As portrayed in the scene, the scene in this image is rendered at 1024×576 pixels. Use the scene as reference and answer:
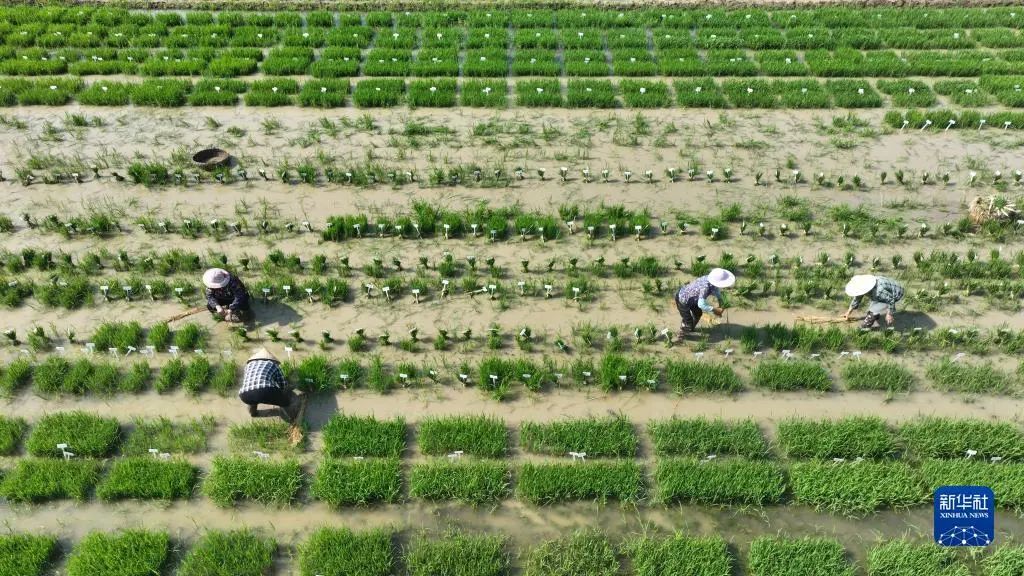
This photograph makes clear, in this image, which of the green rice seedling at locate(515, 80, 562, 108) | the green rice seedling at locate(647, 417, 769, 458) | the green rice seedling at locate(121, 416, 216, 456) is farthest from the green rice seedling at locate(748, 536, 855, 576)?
the green rice seedling at locate(515, 80, 562, 108)

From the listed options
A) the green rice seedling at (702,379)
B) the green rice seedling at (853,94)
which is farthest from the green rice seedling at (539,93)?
the green rice seedling at (702,379)

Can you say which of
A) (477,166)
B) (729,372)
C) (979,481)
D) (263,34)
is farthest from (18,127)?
(979,481)

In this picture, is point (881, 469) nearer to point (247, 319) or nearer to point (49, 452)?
point (247, 319)

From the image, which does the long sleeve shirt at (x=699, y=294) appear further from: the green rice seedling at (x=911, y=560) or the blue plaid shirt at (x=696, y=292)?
the green rice seedling at (x=911, y=560)

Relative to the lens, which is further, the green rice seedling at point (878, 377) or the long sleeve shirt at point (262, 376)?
the green rice seedling at point (878, 377)

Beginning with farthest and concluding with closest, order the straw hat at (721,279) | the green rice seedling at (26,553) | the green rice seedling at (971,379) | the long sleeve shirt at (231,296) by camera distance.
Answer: the long sleeve shirt at (231,296) → the green rice seedling at (971,379) → the straw hat at (721,279) → the green rice seedling at (26,553)

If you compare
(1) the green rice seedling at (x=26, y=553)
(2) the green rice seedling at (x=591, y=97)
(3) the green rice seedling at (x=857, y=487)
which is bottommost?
(1) the green rice seedling at (x=26, y=553)
